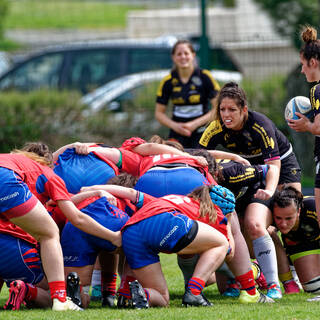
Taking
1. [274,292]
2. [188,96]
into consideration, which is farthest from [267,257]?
[188,96]

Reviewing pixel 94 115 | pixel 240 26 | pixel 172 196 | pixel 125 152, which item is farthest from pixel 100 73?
pixel 240 26

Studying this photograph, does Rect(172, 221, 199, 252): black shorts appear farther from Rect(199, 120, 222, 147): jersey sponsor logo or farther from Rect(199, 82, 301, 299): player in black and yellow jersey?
Rect(199, 120, 222, 147): jersey sponsor logo

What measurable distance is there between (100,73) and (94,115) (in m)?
1.31

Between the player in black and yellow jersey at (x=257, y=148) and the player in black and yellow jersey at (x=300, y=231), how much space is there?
11 centimetres

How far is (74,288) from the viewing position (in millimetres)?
5254

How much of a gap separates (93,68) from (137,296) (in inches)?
361

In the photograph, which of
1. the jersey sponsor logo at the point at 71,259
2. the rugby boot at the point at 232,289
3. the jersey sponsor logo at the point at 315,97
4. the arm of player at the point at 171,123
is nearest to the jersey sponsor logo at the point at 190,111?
the arm of player at the point at 171,123

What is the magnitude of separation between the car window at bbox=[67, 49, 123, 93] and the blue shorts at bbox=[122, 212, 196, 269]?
8.56 metres

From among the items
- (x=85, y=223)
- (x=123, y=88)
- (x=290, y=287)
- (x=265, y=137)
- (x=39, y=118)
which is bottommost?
(x=39, y=118)

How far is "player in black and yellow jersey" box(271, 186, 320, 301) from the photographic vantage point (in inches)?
238

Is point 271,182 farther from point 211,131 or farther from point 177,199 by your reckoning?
point 177,199

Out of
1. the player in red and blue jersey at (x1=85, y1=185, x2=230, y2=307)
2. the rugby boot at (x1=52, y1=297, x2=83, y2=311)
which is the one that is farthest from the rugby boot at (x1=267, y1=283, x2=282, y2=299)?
the rugby boot at (x1=52, y1=297, x2=83, y2=311)

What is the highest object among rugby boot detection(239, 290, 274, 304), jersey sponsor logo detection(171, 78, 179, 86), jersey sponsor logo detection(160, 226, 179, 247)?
jersey sponsor logo detection(171, 78, 179, 86)

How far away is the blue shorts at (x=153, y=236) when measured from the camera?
516cm
